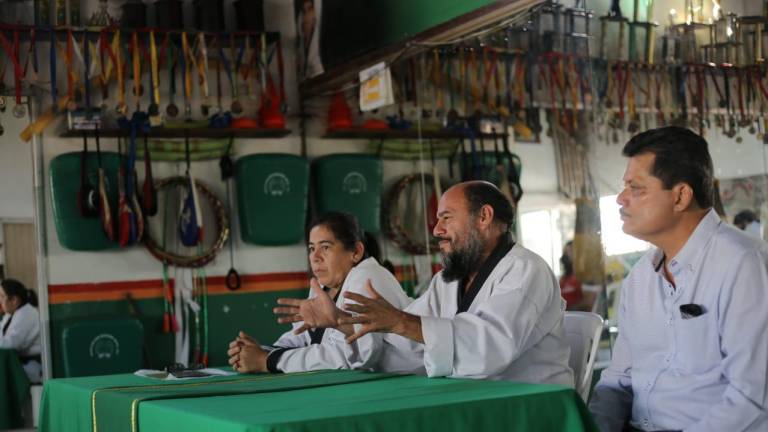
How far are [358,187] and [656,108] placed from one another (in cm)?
310

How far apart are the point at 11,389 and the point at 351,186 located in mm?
2911

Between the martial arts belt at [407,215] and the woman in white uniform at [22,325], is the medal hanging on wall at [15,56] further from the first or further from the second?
the martial arts belt at [407,215]

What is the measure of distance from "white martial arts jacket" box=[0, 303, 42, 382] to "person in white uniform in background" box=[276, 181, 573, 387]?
165 inches

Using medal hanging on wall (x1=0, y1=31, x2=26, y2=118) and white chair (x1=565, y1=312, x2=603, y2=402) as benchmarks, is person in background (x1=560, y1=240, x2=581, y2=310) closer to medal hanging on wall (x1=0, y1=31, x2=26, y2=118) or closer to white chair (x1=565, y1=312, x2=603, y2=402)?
white chair (x1=565, y1=312, x2=603, y2=402)

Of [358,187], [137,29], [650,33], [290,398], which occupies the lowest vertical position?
[290,398]

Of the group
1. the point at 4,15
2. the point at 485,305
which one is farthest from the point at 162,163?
the point at 485,305

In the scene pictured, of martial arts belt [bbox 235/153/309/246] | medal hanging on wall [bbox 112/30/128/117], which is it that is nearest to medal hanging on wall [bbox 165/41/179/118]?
medal hanging on wall [bbox 112/30/128/117]

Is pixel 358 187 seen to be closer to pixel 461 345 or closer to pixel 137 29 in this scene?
pixel 137 29

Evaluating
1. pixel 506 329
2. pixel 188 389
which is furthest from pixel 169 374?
pixel 506 329

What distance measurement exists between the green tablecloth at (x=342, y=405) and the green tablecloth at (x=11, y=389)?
3955 mm

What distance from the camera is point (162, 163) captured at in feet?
26.1

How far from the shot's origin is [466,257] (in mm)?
3863

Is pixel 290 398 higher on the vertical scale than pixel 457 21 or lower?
lower

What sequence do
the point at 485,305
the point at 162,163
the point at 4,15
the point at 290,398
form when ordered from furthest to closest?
the point at 162,163, the point at 4,15, the point at 485,305, the point at 290,398
